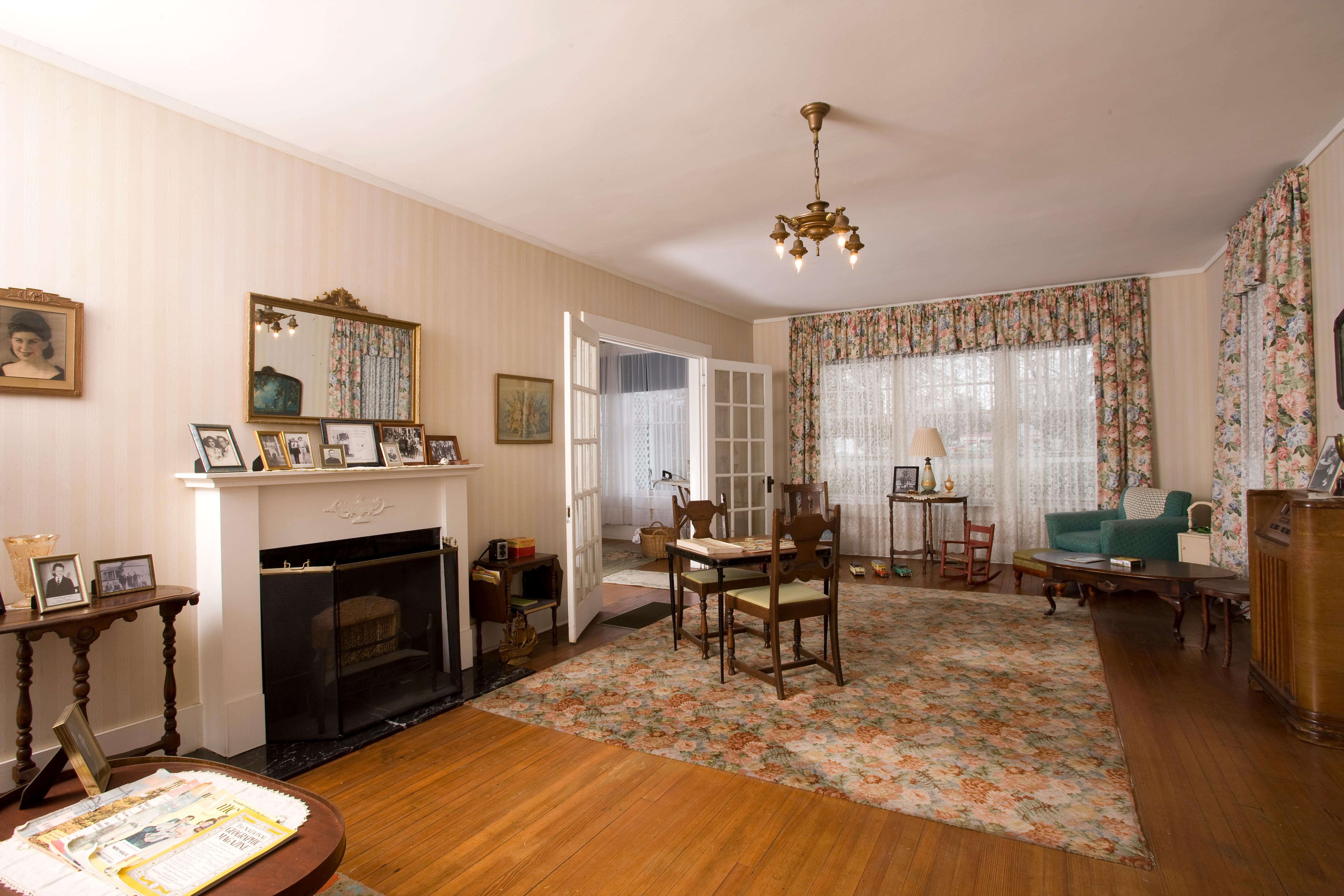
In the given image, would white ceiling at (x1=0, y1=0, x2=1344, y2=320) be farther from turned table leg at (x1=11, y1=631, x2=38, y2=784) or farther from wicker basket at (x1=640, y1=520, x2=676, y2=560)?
wicker basket at (x1=640, y1=520, x2=676, y2=560)

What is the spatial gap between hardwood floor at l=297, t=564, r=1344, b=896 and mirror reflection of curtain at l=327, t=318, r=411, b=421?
1568 millimetres

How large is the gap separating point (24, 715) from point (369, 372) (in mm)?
1863

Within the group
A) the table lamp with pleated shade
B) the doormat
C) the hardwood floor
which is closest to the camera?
the hardwood floor

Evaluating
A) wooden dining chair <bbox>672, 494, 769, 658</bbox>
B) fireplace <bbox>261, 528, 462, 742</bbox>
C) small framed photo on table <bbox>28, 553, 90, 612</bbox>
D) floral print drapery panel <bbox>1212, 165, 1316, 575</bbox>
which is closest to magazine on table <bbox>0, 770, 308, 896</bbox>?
small framed photo on table <bbox>28, 553, 90, 612</bbox>

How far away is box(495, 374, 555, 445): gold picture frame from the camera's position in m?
4.25

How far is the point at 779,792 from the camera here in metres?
2.39

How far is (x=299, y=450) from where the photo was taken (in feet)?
10.1

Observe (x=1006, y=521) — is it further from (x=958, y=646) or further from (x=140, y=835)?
(x=140, y=835)

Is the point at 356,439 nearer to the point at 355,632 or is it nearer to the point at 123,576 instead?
the point at 355,632

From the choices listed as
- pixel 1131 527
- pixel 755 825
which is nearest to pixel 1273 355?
A: pixel 1131 527

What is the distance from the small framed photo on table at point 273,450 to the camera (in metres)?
2.94

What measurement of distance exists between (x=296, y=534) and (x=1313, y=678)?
13.9 ft

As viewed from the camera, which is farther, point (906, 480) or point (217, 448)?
point (906, 480)

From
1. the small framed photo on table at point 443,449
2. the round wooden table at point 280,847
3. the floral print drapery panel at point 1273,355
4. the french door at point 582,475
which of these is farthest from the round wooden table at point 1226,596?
the small framed photo on table at point 443,449
